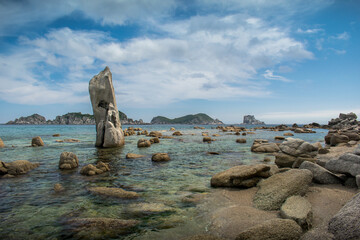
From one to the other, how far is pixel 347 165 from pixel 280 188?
346 cm

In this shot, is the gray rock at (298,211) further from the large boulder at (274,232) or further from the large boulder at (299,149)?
the large boulder at (299,149)

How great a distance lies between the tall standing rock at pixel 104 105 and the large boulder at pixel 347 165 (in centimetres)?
2112

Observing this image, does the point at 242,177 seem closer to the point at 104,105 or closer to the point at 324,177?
the point at 324,177

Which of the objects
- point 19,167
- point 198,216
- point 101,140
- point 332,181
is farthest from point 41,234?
point 101,140

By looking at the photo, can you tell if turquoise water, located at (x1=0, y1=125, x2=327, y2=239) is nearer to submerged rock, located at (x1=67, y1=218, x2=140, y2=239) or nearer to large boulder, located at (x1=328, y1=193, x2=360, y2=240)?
submerged rock, located at (x1=67, y1=218, x2=140, y2=239)

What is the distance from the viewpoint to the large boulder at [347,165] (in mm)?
7850

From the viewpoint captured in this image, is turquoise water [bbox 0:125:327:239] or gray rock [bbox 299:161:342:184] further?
gray rock [bbox 299:161:342:184]

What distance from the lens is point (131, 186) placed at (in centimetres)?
914

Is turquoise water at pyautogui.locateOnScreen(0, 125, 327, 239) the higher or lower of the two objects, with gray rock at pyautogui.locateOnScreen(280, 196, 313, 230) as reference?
lower

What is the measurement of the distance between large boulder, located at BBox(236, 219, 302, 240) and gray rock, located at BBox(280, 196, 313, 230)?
45cm

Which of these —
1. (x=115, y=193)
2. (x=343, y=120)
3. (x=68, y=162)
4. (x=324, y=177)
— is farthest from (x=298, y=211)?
(x=343, y=120)

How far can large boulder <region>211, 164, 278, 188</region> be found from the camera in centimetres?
875

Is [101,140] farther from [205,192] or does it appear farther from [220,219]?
[220,219]

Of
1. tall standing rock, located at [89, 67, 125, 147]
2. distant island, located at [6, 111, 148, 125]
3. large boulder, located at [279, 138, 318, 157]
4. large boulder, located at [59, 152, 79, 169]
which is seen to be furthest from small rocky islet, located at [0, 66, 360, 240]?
distant island, located at [6, 111, 148, 125]
